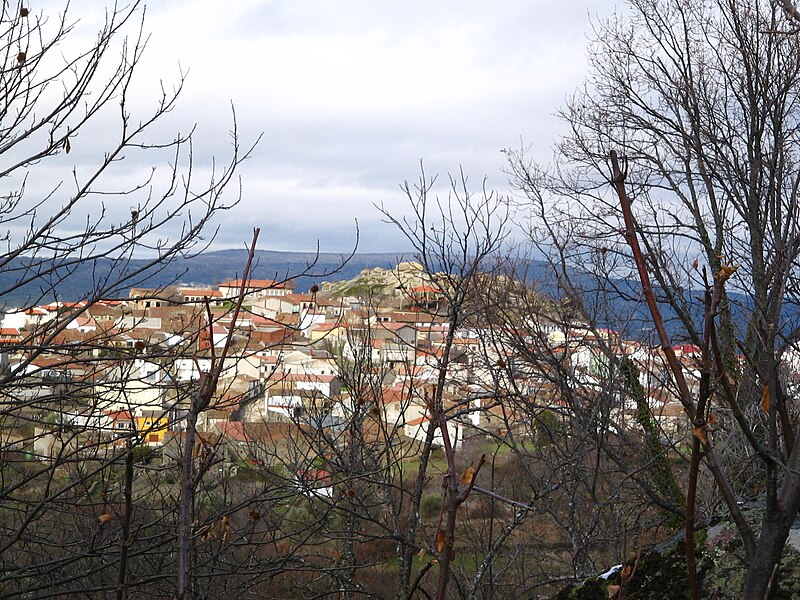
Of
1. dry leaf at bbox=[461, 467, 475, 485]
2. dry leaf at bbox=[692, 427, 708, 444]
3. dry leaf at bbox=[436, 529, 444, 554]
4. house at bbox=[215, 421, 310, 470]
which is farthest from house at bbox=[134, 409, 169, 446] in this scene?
dry leaf at bbox=[692, 427, 708, 444]

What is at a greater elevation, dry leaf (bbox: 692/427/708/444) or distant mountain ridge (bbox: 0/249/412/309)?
distant mountain ridge (bbox: 0/249/412/309)

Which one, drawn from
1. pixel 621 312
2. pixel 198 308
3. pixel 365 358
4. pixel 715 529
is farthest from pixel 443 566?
pixel 621 312

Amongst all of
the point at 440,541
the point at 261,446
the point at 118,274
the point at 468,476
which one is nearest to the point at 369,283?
the point at 261,446

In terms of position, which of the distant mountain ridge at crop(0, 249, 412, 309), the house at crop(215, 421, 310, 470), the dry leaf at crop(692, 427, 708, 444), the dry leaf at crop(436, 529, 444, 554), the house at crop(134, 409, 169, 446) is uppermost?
the distant mountain ridge at crop(0, 249, 412, 309)

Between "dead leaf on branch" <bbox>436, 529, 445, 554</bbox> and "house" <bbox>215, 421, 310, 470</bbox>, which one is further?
"house" <bbox>215, 421, 310, 470</bbox>

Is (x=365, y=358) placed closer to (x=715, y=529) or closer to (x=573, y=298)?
(x=573, y=298)

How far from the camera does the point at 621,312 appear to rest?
28.1ft

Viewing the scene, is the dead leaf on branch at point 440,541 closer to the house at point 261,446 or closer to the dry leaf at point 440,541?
the dry leaf at point 440,541

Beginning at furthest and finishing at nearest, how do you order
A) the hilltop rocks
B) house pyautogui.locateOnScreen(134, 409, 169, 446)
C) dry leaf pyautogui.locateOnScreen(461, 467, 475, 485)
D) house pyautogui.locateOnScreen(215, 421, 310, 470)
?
the hilltop rocks < house pyautogui.locateOnScreen(215, 421, 310, 470) < house pyautogui.locateOnScreen(134, 409, 169, 446) < dry leaf pyautogui.locateOnScreen(461, 467, 475, 485)

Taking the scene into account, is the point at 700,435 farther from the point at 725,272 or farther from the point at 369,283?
the point at 369,283

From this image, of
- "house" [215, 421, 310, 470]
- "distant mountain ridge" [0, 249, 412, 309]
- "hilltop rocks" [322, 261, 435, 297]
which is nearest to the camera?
"distant mountain ridge" [0, 249, 412, 309]

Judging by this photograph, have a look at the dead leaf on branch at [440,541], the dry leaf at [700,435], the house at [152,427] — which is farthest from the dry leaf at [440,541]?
the house at [152,427]

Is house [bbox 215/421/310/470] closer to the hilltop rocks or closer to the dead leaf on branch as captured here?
the hilltop rocks

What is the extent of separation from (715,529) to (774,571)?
101 centimetres
